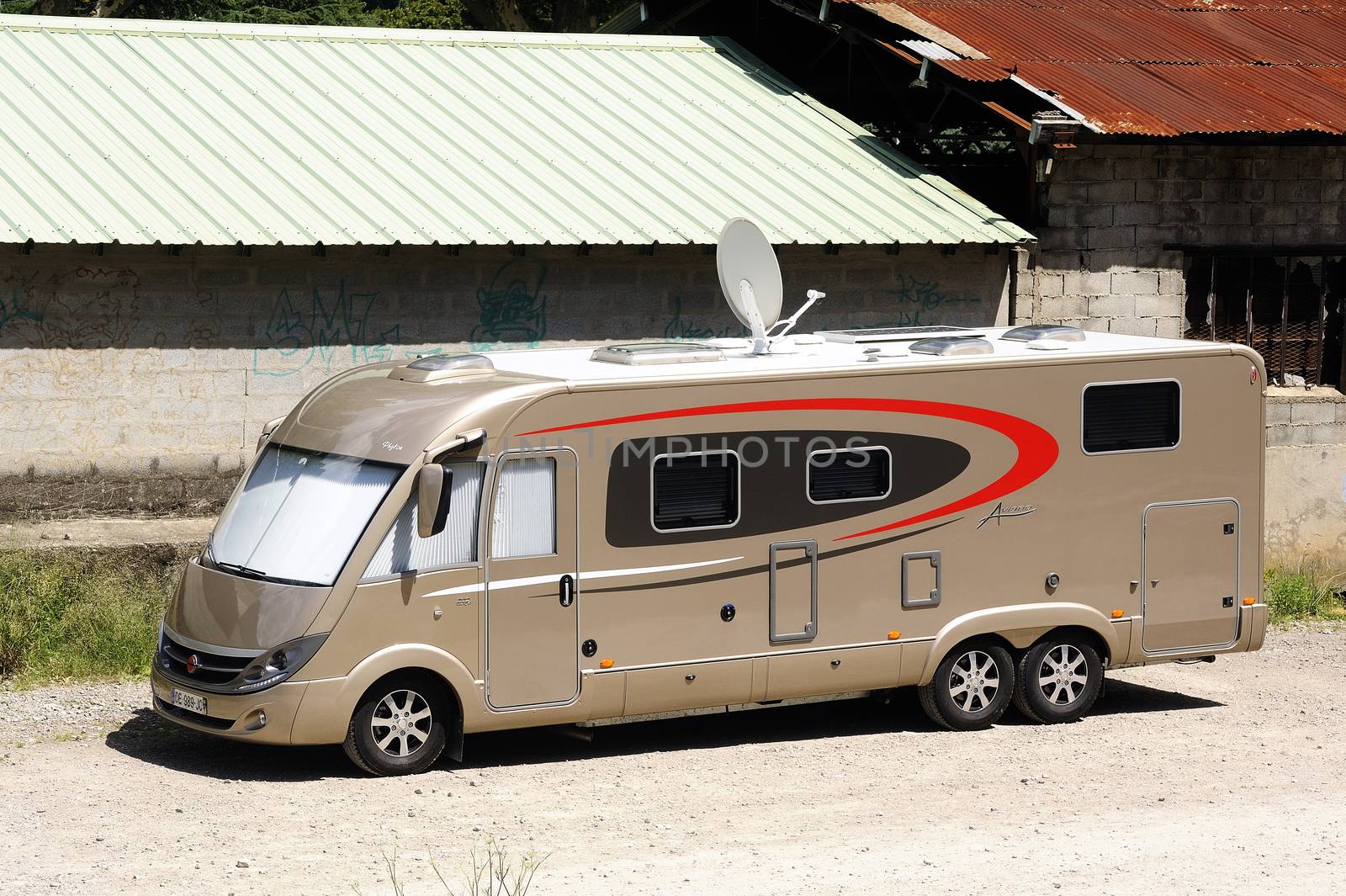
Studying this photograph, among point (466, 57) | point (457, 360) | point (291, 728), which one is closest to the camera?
point (291, 728)

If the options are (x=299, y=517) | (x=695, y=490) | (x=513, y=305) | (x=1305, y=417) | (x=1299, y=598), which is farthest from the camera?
(x=1305, y=417)

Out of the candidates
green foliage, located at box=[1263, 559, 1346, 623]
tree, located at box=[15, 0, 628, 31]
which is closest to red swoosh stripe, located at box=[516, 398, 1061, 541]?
green foliage, located at box=[1263, 559, 1346, 623]

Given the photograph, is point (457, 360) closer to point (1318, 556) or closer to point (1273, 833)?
point (1273, 833)

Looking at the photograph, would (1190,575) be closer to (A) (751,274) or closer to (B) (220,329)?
(A) (751,274)

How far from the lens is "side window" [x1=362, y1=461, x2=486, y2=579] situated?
9.90 m

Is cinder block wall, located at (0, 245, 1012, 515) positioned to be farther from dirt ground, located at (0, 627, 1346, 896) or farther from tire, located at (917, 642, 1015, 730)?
tire, located at (917, 642, 1015, 730)

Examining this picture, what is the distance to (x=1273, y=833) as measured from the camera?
914 centimetres

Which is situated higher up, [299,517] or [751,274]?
[751,274]

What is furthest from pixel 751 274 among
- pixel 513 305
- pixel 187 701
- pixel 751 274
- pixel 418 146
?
pixel 418 146

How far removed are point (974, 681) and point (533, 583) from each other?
3151 mm

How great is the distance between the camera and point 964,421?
11.2m

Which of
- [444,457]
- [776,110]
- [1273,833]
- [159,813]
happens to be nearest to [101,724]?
[159,813]

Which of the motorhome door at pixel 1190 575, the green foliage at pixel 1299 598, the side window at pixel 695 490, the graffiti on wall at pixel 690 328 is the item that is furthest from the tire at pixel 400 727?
the green foliage at pixel 1299 598

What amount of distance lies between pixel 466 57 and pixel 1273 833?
11.5 meters
